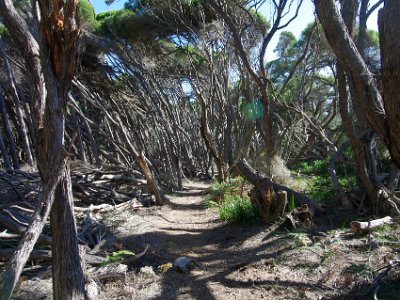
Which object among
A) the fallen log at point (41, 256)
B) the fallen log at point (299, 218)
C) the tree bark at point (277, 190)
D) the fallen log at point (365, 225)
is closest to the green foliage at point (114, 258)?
the fallen log at point (41, 256)

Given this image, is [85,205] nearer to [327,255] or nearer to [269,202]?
[269,202]

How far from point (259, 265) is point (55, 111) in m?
2.67

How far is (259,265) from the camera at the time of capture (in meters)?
4.27

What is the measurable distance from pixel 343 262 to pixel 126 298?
6.89ft

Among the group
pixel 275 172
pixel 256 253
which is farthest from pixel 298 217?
pixel 275 172

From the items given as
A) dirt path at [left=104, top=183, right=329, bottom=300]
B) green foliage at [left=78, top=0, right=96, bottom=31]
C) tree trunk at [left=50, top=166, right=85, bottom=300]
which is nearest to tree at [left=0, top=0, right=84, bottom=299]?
tree trunk at [left=50, top=166, right=85, bottom=300]

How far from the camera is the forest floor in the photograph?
350 cm

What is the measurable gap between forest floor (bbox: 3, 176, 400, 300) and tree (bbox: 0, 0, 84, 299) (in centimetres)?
89

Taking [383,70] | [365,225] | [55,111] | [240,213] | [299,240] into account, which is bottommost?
[299,240]

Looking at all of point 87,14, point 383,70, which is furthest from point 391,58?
point 87,14

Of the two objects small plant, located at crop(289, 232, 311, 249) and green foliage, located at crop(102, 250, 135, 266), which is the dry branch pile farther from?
small plant, located at crop(289, 232, 311, 249)

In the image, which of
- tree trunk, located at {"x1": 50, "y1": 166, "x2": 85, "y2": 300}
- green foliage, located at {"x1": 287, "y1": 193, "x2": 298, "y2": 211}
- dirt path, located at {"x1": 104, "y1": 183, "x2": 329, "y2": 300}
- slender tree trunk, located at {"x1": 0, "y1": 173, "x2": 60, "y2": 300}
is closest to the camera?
slender tree trunk, located at {"x1": 0, "y1": 173, "x2": 60, "y2": 300}

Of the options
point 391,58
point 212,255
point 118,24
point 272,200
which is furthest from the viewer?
point 118,24

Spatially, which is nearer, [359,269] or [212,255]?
[359,269]
